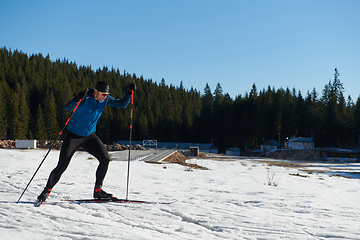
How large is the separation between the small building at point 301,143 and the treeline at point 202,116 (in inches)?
583

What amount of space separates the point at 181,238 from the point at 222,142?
90361mm

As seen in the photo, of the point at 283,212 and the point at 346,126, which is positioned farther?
the point at 346,126

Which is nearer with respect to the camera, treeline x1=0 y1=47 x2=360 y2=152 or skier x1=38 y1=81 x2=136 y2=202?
skier x1=38 y1=81 x2=136 y2=202

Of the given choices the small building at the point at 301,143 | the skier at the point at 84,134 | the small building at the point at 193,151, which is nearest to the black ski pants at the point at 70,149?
the skier at the point at 84,134

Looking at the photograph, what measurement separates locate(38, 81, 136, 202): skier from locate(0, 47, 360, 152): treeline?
73.5 meters

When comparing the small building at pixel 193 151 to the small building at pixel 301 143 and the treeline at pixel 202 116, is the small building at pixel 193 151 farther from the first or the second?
the treeline at pixel 202 116

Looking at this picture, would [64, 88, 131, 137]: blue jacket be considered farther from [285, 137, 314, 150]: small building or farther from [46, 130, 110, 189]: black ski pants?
[285, 137, 314, 150]: small building

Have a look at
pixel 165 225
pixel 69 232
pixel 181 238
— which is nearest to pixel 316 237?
pixel 181 238

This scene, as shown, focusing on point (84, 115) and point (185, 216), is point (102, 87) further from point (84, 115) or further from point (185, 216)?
point (185, 216)

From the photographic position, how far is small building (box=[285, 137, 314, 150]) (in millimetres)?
61219

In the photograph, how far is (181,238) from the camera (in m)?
2.70

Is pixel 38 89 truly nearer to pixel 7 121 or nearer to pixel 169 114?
pixel 7 121

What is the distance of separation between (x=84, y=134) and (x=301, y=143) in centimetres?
6662

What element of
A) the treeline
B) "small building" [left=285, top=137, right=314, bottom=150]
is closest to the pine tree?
the treeline
